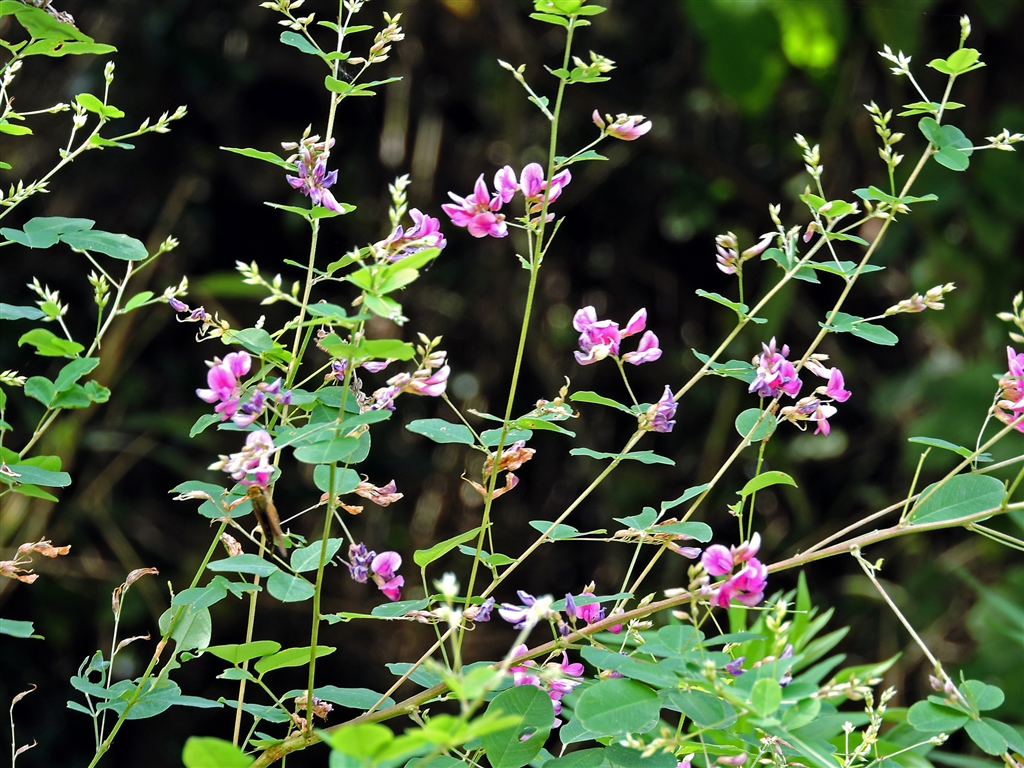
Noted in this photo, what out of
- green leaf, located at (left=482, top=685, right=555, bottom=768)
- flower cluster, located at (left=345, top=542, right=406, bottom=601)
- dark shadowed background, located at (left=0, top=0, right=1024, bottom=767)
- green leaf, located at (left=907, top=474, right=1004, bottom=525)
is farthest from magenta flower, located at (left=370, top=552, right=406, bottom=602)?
dark shadowed background, located at (left=0, top=0, right=1024, bottom=767)

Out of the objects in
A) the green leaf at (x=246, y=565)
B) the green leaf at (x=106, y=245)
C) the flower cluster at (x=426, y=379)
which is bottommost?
the green leaf at (x=246, y=565)

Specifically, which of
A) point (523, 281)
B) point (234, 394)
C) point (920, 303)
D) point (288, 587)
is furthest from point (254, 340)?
point (523, 281)

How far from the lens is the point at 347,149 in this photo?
262cm

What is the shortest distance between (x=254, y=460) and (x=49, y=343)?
0.45 ft

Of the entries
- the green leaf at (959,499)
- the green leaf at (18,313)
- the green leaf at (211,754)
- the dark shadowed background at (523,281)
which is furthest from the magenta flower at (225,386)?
the dark shadowed background at (523,281)

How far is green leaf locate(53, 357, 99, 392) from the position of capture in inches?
22.1

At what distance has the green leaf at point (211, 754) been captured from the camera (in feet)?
1.35

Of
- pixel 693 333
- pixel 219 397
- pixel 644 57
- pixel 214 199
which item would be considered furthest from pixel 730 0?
pixel 219 397

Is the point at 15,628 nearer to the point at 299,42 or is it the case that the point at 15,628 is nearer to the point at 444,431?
the point at 444,431

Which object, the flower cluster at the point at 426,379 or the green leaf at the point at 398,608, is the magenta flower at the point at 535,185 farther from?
the green leaf at the point at 398,608

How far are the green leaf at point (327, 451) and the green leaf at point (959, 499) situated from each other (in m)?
0.36

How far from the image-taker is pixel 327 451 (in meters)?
0.53

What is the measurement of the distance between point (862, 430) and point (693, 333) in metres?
0.51

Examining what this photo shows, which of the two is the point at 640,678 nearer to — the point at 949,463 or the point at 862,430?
the point at 949,463
